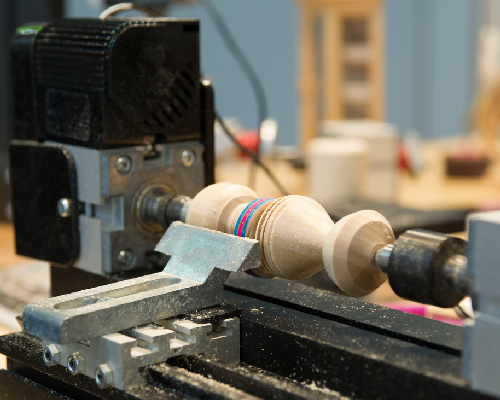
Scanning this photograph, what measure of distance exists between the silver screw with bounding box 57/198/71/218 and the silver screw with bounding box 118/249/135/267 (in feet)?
0.20

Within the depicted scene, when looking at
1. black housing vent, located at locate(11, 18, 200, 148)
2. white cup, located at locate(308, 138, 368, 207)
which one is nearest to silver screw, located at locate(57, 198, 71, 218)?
black housing vent, located at locate(11, 18, 200, 148)

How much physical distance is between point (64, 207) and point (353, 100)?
2.83 metres

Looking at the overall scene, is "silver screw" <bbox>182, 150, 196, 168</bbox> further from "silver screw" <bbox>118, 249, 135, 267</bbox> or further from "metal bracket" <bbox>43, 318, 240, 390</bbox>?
"metal bracket" <bbox>43, 318, 240, 390</bbox>

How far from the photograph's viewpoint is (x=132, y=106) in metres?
0.56

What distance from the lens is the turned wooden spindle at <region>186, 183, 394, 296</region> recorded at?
1.36ft

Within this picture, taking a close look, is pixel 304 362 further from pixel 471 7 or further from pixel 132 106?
pixel 471 7

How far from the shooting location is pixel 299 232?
45 cm

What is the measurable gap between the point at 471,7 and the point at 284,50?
3.95ft

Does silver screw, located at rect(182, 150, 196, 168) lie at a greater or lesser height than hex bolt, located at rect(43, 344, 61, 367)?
greater

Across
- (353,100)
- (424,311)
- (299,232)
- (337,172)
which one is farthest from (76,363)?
(353,100)

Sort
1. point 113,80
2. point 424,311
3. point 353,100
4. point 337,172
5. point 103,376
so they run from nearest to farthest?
1. point 103,376
2. point 113,80
3. point 424,311
4. point 337,172
5. point 353,100

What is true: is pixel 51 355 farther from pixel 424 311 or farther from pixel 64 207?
pixel 424 311

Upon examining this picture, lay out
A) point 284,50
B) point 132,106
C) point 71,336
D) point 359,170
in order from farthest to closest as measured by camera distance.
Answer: point 284,50, point 359,170, point 132,106, point 71,336

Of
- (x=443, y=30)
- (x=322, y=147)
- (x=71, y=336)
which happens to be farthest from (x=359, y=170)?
(x=443, y=30)
